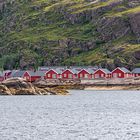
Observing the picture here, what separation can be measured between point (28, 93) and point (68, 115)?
56.0 m

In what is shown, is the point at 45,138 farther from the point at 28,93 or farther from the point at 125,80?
the point at 125,80

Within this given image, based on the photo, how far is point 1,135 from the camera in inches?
2702

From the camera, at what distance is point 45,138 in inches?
2606

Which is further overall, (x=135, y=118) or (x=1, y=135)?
(x=135, y=118)

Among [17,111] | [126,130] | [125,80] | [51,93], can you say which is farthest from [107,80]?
[126,130]

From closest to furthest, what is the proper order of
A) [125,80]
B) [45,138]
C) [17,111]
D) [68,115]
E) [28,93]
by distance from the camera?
[45,138], [68,115], [17,111], [28,93], [125,80]

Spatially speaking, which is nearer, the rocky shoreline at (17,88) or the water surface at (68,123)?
the water surface at (68,123)

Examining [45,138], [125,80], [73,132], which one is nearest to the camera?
[45,138]

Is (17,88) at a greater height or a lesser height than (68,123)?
greater

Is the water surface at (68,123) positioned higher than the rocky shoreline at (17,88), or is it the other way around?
the rocky shoreline at (17,88)

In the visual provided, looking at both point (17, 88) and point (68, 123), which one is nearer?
point (68, 123)

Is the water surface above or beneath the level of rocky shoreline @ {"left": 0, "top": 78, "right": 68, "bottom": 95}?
beneath

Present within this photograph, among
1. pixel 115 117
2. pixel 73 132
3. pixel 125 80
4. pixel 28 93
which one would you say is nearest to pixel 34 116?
pixel 115 117

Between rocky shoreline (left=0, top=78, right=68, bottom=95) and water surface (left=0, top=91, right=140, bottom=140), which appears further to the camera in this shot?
rocky shoreline (left=0, top=78, right=68, bottom=95)
